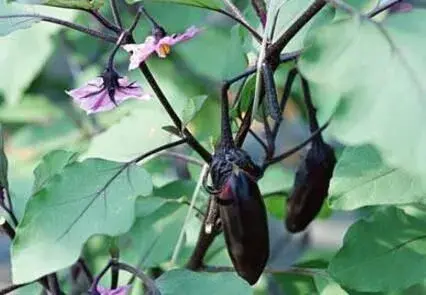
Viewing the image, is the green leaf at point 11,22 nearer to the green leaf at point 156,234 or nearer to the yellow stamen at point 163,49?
the yellow stamen at point 163,49

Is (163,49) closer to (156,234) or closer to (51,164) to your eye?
(51,164)

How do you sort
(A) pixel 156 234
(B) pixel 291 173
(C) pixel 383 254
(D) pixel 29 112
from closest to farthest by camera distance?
(C) pixel 383 254, (A) pixel 156 234, (B) pixel 291 173, (D) pixel 29 112

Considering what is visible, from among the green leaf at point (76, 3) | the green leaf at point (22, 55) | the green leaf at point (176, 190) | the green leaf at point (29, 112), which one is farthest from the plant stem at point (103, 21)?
the green leaf at point (29, 112)

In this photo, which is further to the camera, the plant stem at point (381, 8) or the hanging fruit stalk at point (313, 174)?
the hanging fruit stalk at point (313, 174)

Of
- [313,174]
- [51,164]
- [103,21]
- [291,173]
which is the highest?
[103,21]

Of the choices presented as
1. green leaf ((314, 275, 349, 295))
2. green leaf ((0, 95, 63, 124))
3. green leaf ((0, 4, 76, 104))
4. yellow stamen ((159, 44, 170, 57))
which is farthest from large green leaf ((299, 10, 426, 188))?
green leaf ((0, 95, 63, 124))

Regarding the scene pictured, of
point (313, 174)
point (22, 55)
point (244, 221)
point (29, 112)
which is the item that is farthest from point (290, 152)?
point (29, 112)
